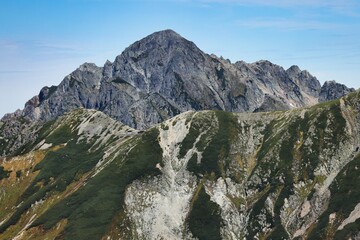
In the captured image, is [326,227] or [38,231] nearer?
[326,227]

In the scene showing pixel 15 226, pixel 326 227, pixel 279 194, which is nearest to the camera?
pixel 326 227

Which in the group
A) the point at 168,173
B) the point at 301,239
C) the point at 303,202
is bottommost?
the point at 301,239

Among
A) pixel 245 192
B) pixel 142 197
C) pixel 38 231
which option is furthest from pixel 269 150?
pixel 38 231

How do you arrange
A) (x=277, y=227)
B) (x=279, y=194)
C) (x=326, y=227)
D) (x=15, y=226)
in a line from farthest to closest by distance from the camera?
(x=15, y=226)
(x=279, y=194)
(x=277, y=227)
(x=326, y=227)

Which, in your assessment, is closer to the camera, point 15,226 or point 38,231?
point 38,231

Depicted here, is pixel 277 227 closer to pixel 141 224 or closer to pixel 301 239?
pixel 301 239

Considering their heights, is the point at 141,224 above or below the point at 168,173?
below

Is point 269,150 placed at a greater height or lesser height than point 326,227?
greater

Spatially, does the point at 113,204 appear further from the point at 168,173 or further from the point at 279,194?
the point at 279,194

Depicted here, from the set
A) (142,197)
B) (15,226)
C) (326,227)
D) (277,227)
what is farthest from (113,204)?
(326,227)
